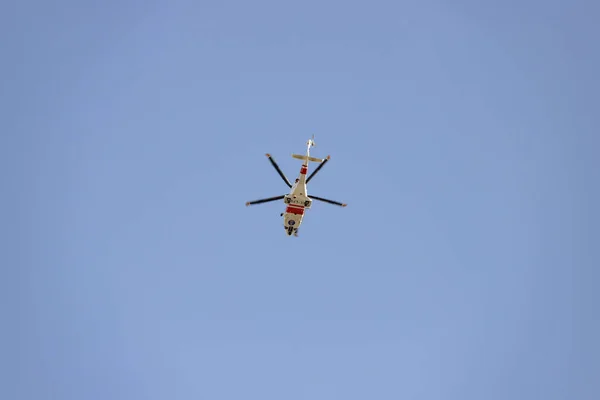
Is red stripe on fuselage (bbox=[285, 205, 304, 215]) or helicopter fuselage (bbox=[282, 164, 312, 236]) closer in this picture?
helicopter fuselage (bbox=[282, 164, 312, 236])

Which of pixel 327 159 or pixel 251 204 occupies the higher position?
pixel 327 159

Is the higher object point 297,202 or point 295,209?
point 297,202

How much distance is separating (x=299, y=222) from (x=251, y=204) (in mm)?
6184

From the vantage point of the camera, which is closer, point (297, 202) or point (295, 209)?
point (297, 202)

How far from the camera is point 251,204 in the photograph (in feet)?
277

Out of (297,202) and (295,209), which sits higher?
(297,202)

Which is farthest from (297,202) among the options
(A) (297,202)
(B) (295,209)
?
(B) (295,209)

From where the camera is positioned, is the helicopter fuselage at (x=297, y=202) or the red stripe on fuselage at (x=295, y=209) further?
the red stripe on fuselage at (x=295, y=209)

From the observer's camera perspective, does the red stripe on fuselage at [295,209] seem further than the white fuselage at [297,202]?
Yes

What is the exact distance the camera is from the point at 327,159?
83312 mm

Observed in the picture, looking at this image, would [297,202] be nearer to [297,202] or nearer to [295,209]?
[297,202]

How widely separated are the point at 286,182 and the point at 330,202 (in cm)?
507

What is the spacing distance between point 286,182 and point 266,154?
13.6 feet
